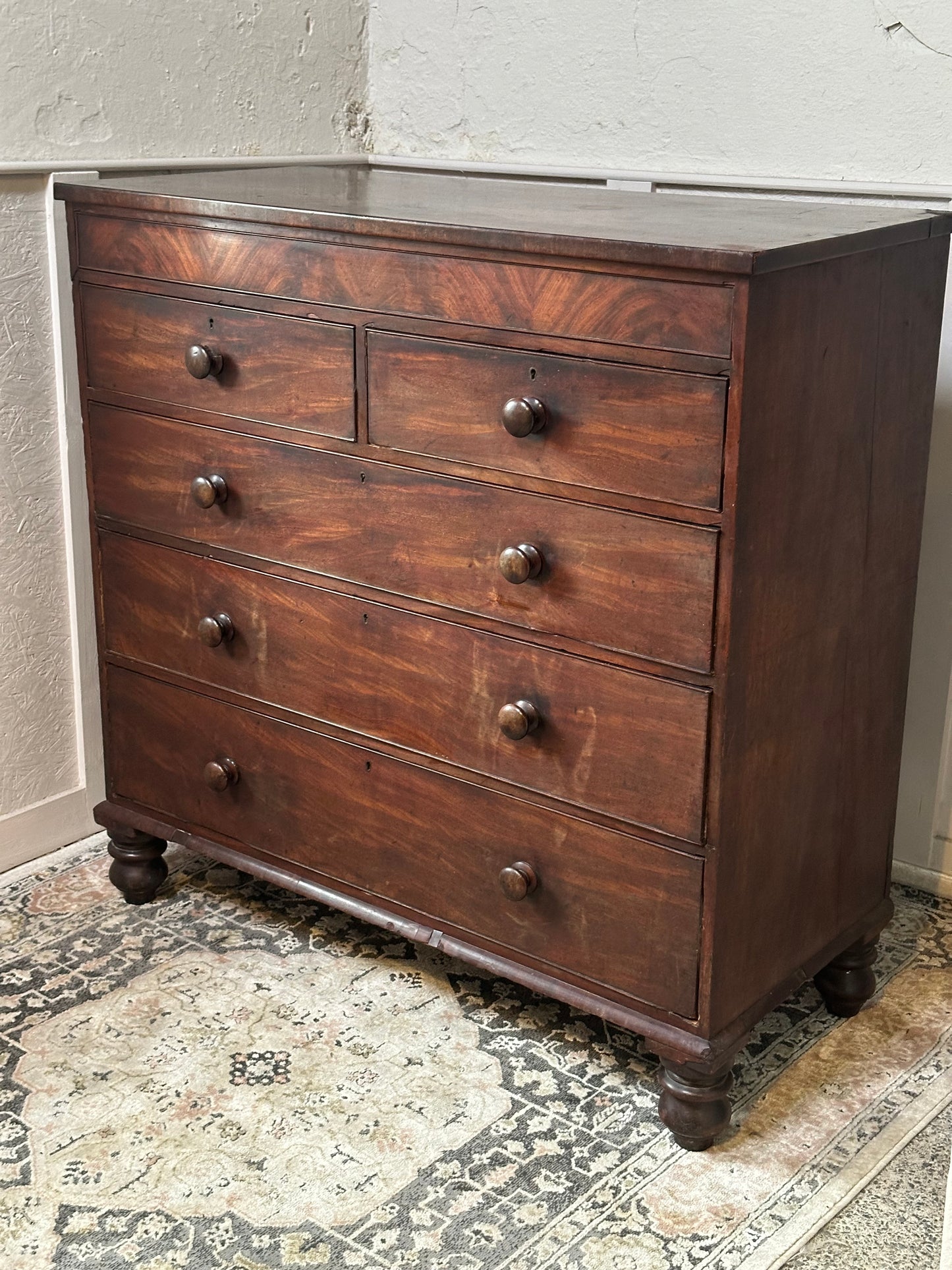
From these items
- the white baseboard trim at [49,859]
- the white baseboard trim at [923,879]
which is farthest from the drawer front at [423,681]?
the white baseboard trim at [923,879]

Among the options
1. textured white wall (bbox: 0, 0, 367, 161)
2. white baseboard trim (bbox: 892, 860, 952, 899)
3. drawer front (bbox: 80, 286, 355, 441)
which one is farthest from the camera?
white baseboard trim (bbox: 892, 860, 952, 899)

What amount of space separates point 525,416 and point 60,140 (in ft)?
3.66

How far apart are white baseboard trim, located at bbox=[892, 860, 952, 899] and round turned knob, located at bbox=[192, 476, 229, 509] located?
129 cm

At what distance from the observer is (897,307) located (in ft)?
5.79

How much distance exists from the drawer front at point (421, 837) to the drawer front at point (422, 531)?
0.26 meters

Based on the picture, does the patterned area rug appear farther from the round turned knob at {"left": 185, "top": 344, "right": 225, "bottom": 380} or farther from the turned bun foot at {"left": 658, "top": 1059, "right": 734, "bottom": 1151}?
the round turned knob at {"left": 185, "top": 344, "right": 225, "bottom": 380}

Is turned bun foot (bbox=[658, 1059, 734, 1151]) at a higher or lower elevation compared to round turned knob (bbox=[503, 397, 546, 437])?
lower

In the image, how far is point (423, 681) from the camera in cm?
190

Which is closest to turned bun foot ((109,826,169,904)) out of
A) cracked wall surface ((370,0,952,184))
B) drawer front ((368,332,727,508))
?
drawer front ((368,332,727,508))

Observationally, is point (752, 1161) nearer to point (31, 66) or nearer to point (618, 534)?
point (618, 534)

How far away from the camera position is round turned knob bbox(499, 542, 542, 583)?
67.6 inches

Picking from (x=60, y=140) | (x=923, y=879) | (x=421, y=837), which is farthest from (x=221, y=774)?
(x=923, y=879)

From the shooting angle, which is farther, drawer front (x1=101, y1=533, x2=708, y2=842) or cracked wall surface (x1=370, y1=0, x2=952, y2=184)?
cracked wall surface (x1=370, y1=0, x2=952, y2=184)

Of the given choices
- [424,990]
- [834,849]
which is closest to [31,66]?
[424,990]
